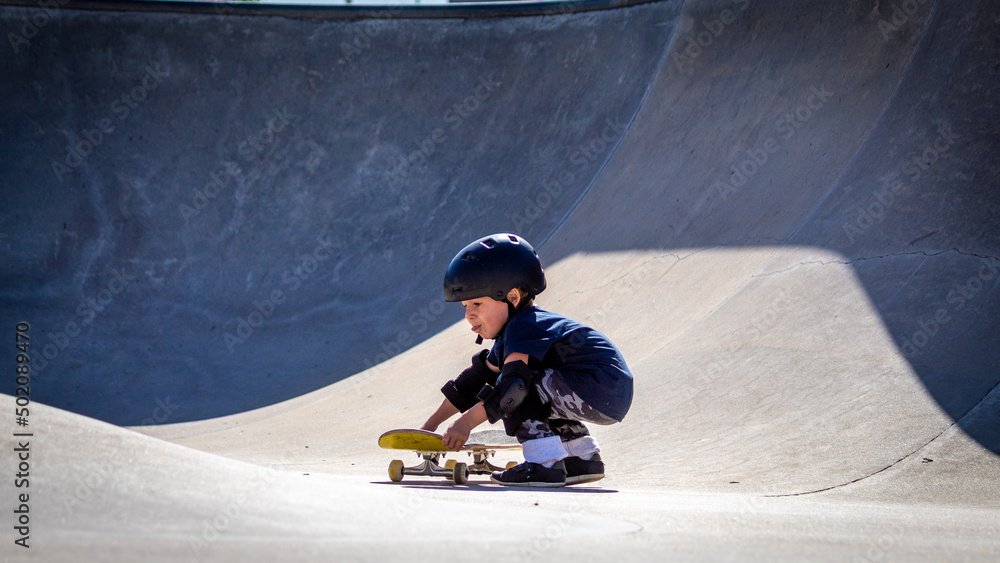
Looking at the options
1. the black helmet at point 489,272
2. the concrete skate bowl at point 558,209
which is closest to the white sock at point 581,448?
the concrete skate bowl at point 558,209

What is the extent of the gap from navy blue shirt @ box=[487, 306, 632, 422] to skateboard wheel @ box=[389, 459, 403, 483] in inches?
24.1

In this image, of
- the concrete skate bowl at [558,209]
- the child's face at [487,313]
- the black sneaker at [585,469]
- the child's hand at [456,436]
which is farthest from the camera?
the concrete skate bowl at [558,209]

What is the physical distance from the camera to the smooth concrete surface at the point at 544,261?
2.07 m

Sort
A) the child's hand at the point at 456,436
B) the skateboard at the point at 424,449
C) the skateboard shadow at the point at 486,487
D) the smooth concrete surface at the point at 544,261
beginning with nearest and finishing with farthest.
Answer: the smooth concrete surface at the point at 544,261
the skateboard shadow at the point at 486,487
the child's hand at the point at 456,436
the skateboard at the point at 424,449

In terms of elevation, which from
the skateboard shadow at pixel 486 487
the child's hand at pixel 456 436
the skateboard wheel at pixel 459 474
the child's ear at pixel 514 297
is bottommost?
the skateboard shadow at pixel 486 487

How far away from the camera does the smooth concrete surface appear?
2.07 metres

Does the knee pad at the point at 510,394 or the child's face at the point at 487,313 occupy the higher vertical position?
the child's face at the point at 487,313

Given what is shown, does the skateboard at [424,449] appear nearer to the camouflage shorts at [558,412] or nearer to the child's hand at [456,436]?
the child's hand at [456,436]

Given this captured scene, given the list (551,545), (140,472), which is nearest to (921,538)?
(551,545)

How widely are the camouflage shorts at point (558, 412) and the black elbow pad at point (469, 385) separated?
0.34 meters

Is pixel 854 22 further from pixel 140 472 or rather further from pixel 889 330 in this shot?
pixel 140 472

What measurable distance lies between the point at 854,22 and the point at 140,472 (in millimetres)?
6918

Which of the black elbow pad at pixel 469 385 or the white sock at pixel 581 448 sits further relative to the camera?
the black elbow pad at pixel 469 385

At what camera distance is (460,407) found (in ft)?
12.0
